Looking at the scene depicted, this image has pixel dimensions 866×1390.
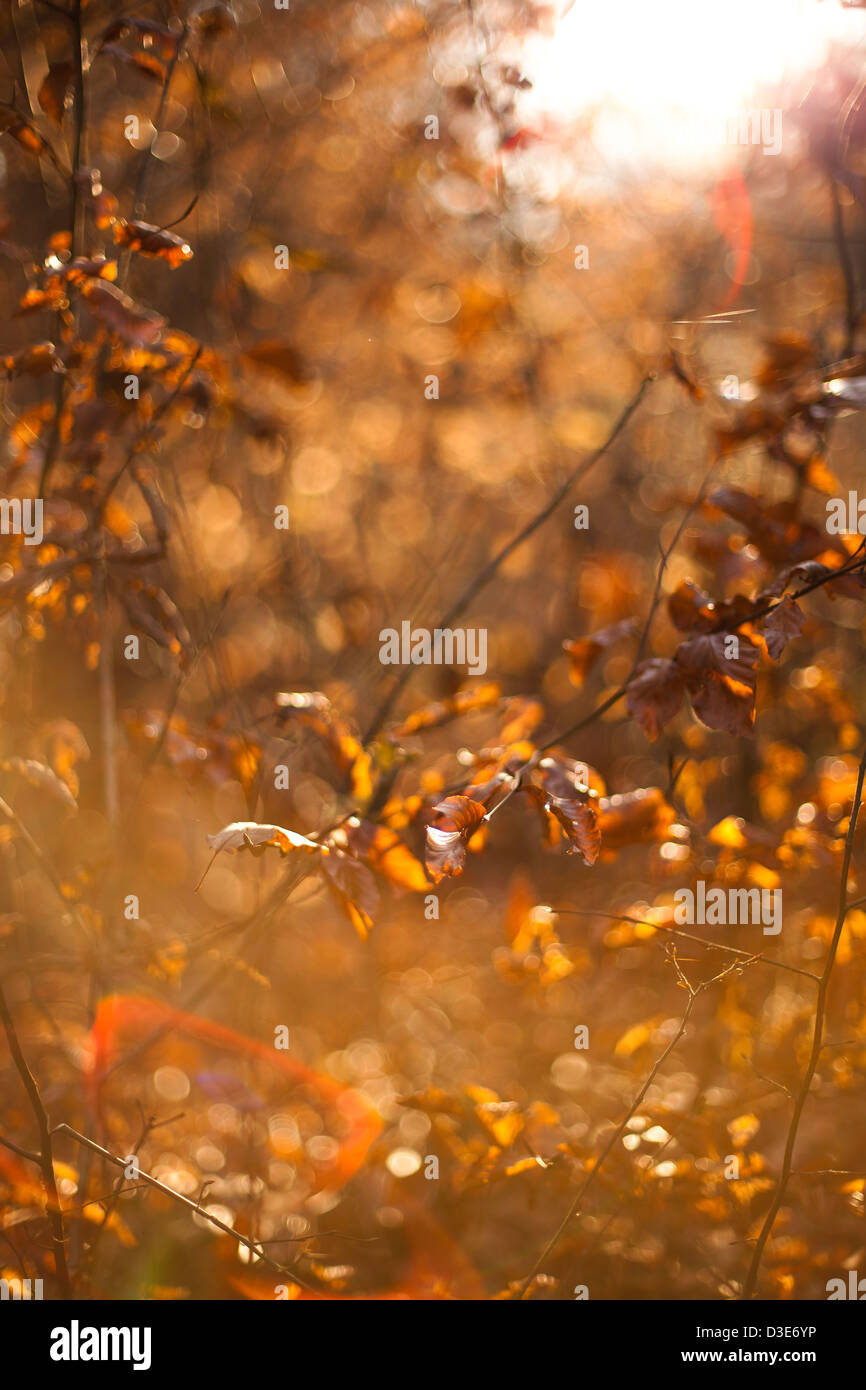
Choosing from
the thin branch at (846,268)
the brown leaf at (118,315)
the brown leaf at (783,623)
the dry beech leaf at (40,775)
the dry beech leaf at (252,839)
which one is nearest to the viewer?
the dry beech leaf at (252,839)

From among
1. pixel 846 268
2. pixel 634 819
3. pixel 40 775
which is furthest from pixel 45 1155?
pixel 846 268

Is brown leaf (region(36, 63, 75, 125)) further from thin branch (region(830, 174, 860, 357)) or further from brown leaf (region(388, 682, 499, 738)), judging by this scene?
thin branch (region(830, 174, 860, 357))

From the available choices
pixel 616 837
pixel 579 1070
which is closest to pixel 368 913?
pixel 616 837

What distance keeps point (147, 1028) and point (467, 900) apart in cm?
245

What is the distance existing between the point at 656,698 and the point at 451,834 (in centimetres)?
47

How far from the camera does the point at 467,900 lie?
488cm

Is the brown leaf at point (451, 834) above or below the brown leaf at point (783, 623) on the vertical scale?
below

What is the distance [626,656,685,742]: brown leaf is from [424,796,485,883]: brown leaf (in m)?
0.34

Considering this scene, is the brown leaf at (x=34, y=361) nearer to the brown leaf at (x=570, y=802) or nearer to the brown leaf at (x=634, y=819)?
the brown leaf at (x=570, y=802)

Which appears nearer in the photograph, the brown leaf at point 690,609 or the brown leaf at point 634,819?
the brown leaf at point 690,609

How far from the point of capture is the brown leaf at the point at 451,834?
1.28m

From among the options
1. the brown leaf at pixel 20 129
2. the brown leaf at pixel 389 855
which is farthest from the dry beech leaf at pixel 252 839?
the brown leaf at pixel 20 129

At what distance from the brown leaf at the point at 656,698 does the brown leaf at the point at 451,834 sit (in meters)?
0.34
